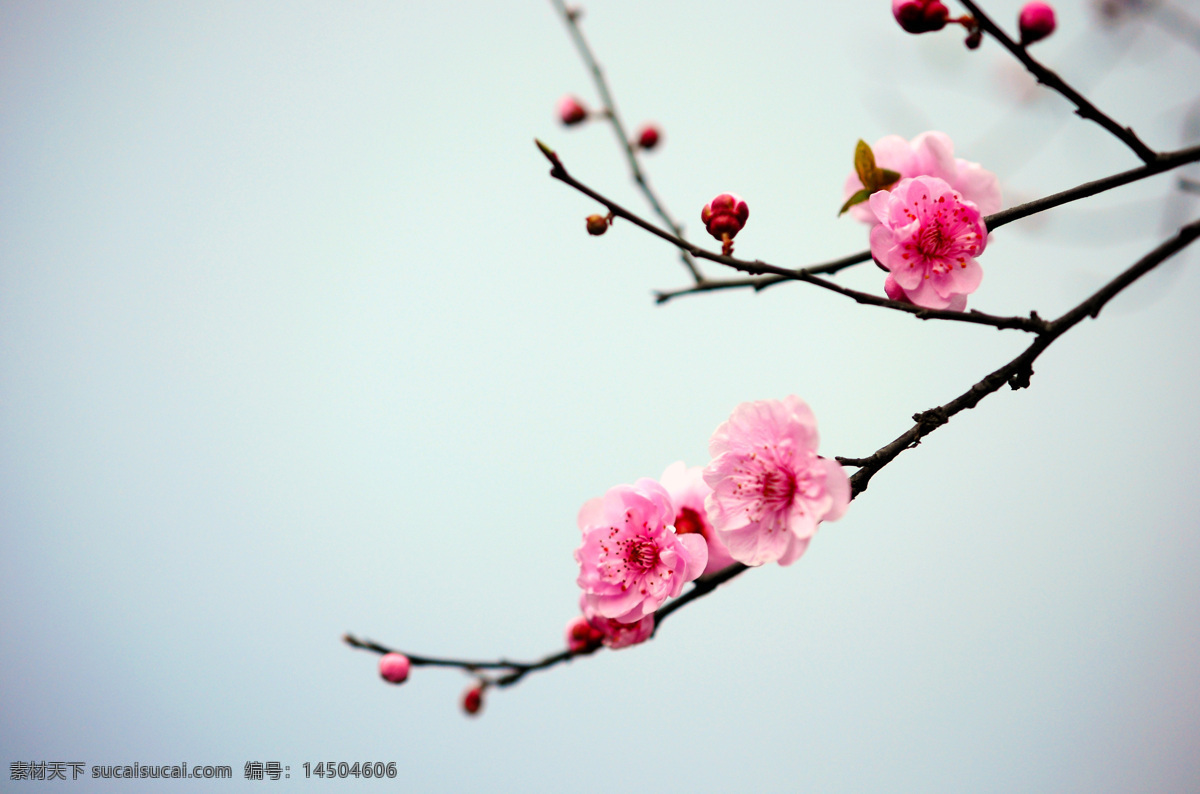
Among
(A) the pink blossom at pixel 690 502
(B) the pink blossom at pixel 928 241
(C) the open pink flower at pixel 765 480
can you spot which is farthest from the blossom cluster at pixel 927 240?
(A) the pink blossom at pixel 690 502

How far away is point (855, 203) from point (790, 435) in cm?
33

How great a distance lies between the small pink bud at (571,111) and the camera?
1.56 meters

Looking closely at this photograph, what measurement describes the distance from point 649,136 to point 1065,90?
1128 millimetres

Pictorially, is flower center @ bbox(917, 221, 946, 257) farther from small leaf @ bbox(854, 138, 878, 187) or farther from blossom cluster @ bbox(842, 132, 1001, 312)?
small leaf @ bbox(854, 138, 878, 187)

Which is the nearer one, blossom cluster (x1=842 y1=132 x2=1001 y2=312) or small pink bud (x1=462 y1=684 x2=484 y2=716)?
blossom cluster (x1=842 y1=132 x2=1001 y2=312)

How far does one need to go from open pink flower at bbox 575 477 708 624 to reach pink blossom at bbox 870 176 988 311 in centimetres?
40

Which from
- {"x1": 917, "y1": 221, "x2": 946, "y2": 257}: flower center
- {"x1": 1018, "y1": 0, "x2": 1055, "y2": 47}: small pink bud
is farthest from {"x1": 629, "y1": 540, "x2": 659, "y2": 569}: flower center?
{"x1": 1018, "y1": 0, "x2": 1055, "y2": 47}: small pink bud

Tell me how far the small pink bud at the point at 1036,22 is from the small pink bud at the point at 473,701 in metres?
1.34

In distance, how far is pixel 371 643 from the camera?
3.42 feet

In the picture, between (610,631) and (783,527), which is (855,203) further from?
(610,631)

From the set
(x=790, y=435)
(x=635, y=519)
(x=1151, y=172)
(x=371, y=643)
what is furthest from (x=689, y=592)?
(x=1151, y=172)

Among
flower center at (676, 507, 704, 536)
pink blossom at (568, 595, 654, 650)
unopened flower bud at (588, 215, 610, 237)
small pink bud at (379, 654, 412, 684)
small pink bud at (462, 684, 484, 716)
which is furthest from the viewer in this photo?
small pink bud at (462, 684, 484, 716)

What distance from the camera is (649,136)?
164 cm

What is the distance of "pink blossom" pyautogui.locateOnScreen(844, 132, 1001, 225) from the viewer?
831 mm
